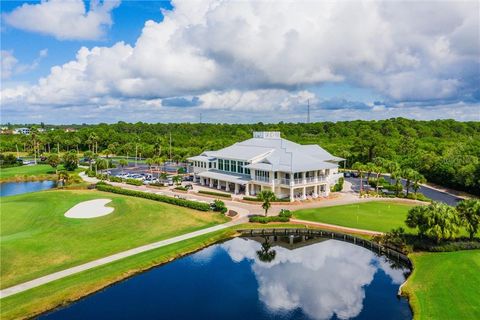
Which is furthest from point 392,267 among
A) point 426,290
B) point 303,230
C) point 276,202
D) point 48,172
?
point 48,172

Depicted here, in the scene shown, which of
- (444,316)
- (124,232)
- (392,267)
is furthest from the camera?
(124,232)

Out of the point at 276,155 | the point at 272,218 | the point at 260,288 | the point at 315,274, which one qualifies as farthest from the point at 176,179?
the point at 260,288

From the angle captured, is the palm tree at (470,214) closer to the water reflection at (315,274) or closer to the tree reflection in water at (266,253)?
the water reflection at (315,274)

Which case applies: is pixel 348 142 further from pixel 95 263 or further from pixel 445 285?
pixel 95 263

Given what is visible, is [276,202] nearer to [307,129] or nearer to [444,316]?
[444,316]

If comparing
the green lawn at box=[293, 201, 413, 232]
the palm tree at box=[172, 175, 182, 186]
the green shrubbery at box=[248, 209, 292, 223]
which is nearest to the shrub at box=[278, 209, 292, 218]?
the green shrubbery at box=[248, 209, 292, 223]
